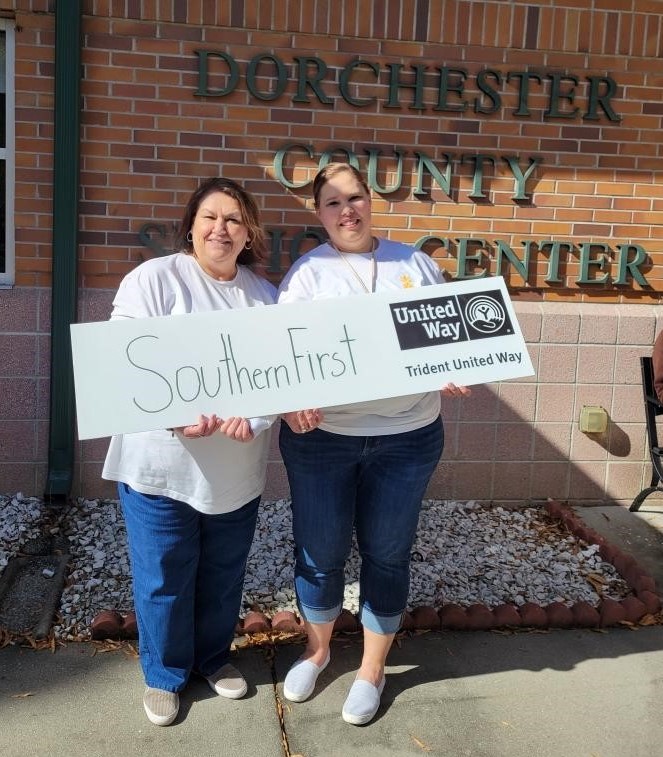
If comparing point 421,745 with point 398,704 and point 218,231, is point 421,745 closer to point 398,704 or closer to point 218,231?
point 398,704

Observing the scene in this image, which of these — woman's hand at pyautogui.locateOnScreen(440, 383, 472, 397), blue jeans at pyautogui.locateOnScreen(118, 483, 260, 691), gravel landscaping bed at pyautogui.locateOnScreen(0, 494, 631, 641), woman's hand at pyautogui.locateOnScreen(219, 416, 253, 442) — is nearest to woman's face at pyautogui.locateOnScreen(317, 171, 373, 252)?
woman's hand at pyautogui.locateOnScreen(440, 383, 472, 397)

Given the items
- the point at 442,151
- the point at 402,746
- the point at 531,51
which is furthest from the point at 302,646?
the point at 531,51

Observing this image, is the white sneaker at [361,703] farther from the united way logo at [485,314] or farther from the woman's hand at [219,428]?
the united way logo at [485,314]

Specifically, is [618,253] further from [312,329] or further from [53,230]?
[53,230]

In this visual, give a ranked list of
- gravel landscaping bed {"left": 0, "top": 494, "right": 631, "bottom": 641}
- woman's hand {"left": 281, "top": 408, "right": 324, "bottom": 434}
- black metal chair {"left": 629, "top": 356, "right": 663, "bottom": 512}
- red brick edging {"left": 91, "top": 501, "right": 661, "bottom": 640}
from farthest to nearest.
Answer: black metal chair {"left": 629, "top": 356, "right": 663, "bottom": 512}
gravel landscaping bed {"left": 0, "top": 494, "right": 631, "bottom": 641}
red brick edging {"left": 91, "top": 501, "right": 661, "bottom": 640}
woman's hand {"left": 281, "top": 408, "right": 324, "bottom": 434}

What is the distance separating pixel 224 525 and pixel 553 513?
255 centimetres

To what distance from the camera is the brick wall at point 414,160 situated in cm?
398

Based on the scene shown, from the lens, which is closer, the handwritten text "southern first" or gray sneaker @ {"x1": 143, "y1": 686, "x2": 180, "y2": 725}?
the handwritten text "southern first"

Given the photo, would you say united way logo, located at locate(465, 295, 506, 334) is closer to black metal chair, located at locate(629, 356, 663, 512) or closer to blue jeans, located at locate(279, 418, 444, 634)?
blue jeans, located at locate(279, 418, 444, 634)

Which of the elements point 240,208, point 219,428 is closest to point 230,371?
point 219,428

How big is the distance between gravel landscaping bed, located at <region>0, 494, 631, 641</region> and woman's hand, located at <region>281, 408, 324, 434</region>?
1241 millimetres

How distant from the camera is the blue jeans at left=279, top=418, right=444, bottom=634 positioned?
2.46 meters

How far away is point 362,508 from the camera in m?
2.56

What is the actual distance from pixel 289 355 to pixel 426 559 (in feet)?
5.88
